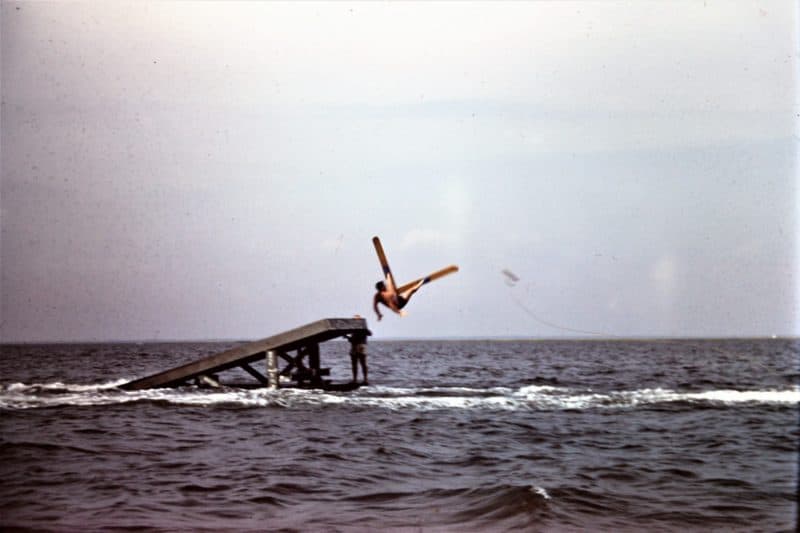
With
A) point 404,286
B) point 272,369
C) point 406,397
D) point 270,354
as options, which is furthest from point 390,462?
point 406,397

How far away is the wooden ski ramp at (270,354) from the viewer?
2277 cm

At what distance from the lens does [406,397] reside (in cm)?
2538

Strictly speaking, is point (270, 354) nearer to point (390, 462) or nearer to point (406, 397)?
point (406, 397)

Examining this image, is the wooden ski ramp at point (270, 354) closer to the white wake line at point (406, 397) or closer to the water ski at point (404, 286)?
the white wake line at point (406, 397)

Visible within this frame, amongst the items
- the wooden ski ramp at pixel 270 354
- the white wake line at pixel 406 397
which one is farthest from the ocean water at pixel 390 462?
the wooden ski ramp at pixel 270 354

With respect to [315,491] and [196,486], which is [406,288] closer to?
[315,491]

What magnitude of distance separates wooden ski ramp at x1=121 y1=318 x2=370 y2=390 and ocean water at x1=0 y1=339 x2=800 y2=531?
549 millimetres

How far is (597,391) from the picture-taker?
29.2 metres

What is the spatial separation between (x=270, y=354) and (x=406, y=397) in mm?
4217

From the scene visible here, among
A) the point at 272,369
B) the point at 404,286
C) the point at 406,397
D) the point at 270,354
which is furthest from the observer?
the point at 406,397

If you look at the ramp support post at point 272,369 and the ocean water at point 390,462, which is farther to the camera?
the ramp support post at point 272,369

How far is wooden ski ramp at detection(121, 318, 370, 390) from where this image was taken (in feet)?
74.7

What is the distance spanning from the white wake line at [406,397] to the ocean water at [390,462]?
0.13 m

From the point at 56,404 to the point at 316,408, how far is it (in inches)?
269
